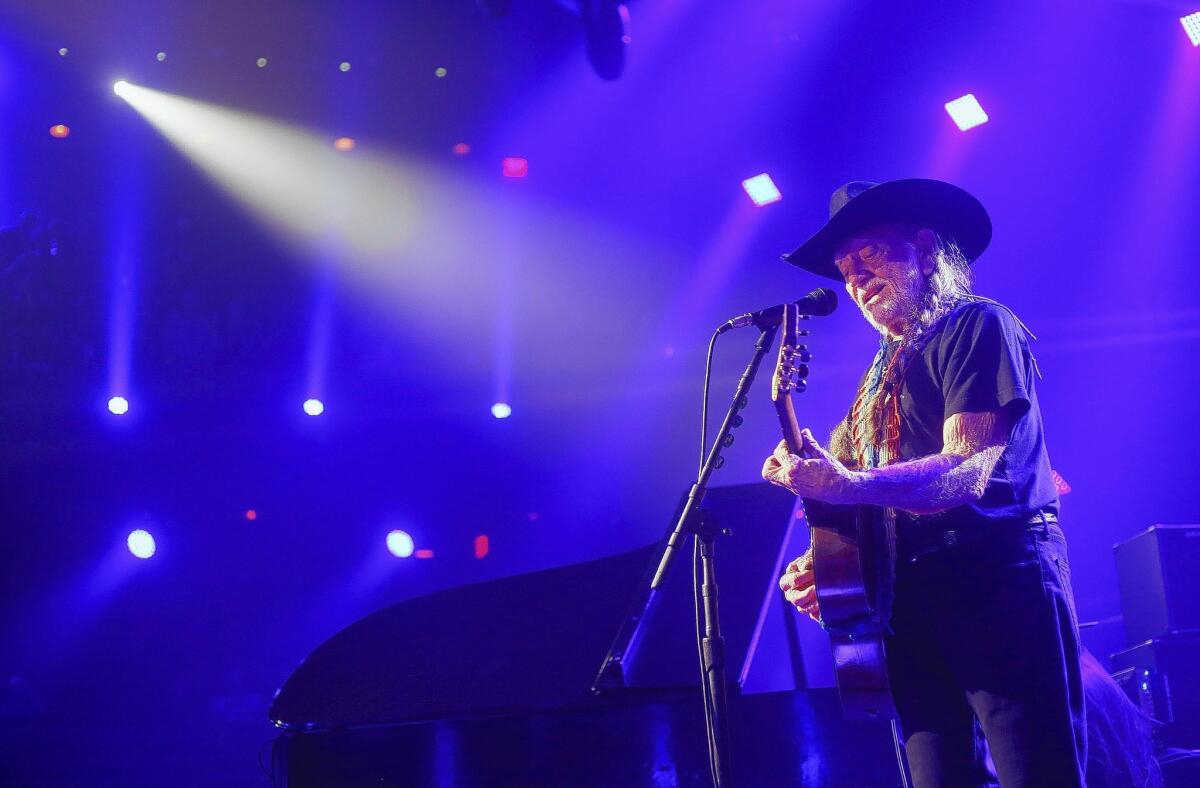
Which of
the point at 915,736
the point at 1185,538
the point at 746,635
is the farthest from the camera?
the point at 1185,538

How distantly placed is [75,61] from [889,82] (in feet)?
21.3

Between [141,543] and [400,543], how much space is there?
2.31 metres

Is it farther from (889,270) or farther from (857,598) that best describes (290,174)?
(857,598)

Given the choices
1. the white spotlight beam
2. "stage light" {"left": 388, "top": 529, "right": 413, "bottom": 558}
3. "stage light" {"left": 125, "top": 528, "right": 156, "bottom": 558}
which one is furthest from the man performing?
"stage light" {"left": 125, "top": 528, "right": 156, "bottom": 558}

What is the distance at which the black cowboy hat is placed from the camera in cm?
249

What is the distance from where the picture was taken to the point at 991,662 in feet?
6.36

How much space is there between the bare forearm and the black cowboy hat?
790 mm

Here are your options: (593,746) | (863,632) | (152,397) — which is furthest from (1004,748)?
(152,397)

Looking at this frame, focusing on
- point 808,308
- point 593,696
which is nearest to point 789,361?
point 808,308

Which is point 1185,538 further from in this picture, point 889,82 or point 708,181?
point 708,181

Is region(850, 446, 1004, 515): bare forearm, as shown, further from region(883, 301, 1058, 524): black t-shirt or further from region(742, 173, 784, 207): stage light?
region(742, 173, 784, 207): stage light

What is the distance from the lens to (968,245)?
→ 2.66 m

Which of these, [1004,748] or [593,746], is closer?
[1004,748]

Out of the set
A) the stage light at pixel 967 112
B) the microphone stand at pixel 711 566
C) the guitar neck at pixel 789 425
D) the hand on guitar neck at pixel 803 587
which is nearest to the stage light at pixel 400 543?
the stage light at pixel 967 112
